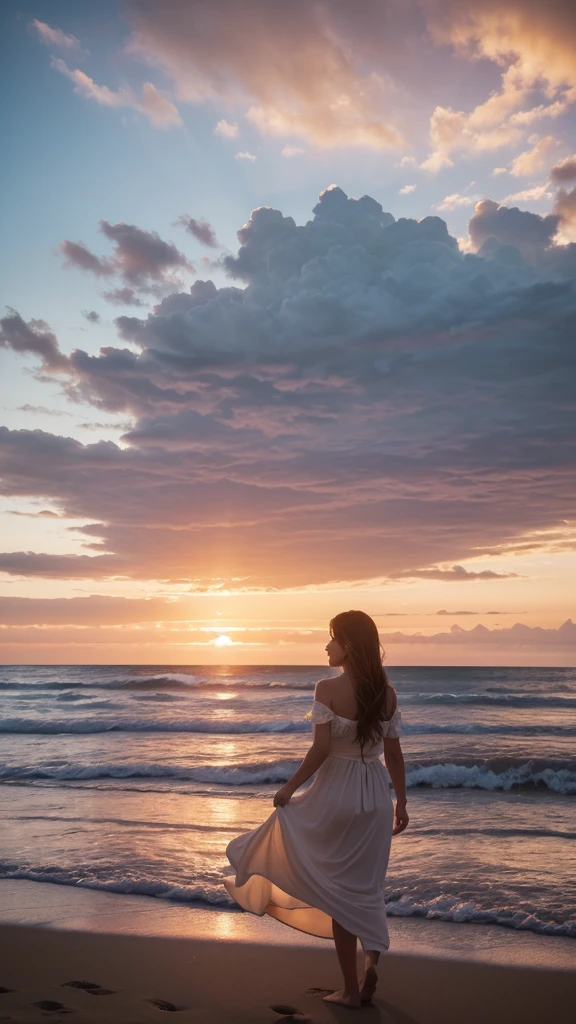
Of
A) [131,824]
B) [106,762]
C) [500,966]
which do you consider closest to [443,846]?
[500,966]

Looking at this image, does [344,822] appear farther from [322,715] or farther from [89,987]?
[89,987]

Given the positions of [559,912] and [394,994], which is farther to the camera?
[559,912]

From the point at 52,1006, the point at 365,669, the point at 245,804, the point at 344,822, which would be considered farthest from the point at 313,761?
the point at 245,804

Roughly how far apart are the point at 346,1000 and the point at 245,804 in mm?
6762

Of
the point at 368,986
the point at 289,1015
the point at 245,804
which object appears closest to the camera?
the point at 289,1015

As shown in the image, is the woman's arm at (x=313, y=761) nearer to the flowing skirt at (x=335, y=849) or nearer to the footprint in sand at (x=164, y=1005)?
the flowing skirt at (x=335, y=849)

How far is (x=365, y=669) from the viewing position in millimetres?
4117

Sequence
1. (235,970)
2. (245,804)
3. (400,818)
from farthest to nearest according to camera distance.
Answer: (245,804) → (235,970) → (400,818)

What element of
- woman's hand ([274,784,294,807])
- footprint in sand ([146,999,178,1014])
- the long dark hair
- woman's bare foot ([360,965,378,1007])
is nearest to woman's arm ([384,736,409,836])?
the long dark hair

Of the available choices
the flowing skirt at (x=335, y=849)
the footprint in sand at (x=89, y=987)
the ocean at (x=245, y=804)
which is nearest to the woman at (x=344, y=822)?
the flowing skirt at (x=335, y=849)

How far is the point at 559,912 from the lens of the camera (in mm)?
5840

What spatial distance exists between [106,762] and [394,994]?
37.2 ft

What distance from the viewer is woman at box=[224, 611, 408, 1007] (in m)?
4.07

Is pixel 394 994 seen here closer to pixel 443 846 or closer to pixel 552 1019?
pixel 552 1019
